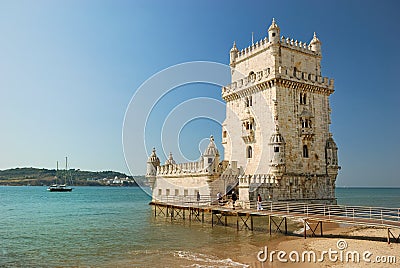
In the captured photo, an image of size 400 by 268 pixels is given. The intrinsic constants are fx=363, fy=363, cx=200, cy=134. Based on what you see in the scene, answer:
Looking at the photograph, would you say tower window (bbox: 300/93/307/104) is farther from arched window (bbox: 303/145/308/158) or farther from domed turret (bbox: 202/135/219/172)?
domed turret (bbox: 202/135/219/172)

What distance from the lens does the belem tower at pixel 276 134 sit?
32531 mm

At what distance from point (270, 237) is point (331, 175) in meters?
14.5

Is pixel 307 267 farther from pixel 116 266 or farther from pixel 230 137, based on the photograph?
pixel 230 137

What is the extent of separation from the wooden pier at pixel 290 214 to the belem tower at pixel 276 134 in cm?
172

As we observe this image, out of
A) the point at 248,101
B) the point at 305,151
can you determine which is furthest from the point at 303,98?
the point at 248,101

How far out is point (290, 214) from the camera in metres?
24.3

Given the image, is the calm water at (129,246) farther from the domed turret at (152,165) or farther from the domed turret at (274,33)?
the domed turret at (274,33)

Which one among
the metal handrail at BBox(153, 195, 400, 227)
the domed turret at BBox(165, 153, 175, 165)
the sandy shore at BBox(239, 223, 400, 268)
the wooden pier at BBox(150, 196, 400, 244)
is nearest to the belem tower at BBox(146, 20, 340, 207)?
the metal handrail at BBox(153, 195, 400, 227)

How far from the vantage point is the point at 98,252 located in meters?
21.8

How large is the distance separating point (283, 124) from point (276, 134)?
1607 millimetres

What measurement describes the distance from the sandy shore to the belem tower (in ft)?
28.4

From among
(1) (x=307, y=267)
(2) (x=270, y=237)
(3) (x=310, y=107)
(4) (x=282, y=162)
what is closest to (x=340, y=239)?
(2) (x=270, y=237)

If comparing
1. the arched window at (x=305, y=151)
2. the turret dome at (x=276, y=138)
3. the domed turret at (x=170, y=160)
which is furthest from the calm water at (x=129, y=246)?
the domed turret at (x=170, y=160)

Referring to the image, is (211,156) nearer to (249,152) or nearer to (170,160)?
(249,152)
